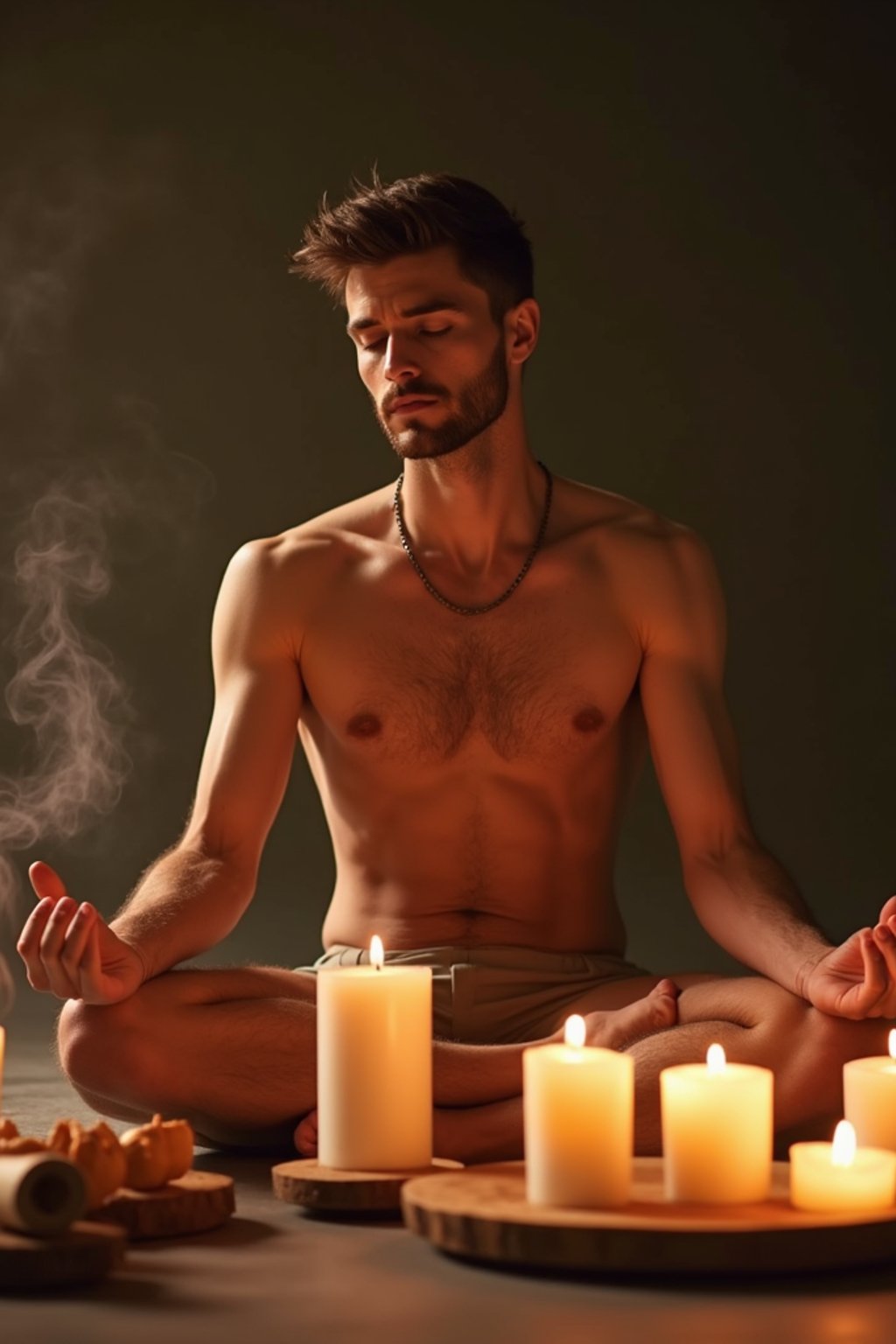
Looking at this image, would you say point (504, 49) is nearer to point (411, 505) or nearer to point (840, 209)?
point (840, 209)

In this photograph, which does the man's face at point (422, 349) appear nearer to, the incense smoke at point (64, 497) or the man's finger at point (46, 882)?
the man's finger at point (46, 882)

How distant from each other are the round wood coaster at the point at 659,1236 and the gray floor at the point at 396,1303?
1.2 inches

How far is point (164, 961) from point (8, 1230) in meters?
1.03

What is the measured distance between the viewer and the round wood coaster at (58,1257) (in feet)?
7.91

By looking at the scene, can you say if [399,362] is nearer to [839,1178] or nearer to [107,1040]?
[107,1040]

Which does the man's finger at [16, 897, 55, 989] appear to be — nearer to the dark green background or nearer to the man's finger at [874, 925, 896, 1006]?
the man's finger at [874, 925, 896, 1006]

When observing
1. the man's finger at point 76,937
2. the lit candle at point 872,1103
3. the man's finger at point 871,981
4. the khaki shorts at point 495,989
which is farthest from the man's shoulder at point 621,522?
the lit candle at point 872,1103

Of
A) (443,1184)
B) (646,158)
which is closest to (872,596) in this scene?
(646,158)

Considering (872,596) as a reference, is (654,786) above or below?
below

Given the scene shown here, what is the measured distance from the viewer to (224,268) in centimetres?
618

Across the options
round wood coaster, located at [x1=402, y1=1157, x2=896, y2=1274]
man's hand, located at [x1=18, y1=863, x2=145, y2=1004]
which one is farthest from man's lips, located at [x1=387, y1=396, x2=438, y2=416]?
round wood coaster, located at [x1=402, y1=1157, x2=896, y2=1274]

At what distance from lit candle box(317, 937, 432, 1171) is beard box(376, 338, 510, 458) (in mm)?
1247

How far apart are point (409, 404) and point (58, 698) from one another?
244 cm

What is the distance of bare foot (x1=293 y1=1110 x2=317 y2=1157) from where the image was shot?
3369 millimetres
